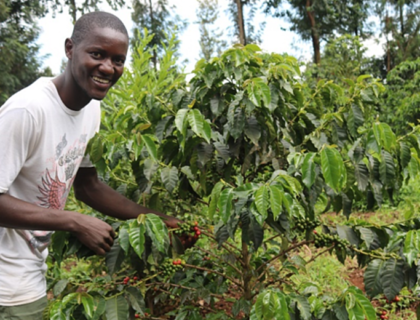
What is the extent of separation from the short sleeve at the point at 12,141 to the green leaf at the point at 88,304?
0.44 m

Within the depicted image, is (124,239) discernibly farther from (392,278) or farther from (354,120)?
(354,120)

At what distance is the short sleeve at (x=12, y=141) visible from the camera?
4.45 ft

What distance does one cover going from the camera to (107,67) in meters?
1.52

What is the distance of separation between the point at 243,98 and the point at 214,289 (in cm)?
117

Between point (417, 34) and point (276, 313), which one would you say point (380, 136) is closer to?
point (276, 313)

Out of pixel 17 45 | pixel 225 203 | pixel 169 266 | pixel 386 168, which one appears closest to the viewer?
pixel 225 203

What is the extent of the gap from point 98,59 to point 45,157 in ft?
1.31

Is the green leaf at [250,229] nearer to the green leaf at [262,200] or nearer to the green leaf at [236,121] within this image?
the green leaf at [262,200]

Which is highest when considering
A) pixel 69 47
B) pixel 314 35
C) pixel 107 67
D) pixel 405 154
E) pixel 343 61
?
pixel 314 35

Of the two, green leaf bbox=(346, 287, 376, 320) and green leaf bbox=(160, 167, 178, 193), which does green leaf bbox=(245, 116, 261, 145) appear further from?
green leaf bbox=(346, 287, 376, 320)

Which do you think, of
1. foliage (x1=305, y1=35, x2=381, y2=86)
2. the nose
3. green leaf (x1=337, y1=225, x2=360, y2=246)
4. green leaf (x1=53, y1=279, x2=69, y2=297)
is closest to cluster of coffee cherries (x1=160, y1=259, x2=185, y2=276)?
green leaf (x1=53, y1=279, x2=69, y2=297)

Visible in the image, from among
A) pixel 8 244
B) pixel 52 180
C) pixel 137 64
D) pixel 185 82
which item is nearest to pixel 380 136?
pixel 185 82

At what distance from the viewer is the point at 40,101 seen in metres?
1.48

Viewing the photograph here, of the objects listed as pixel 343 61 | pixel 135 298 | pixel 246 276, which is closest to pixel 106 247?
pixel 135 298
